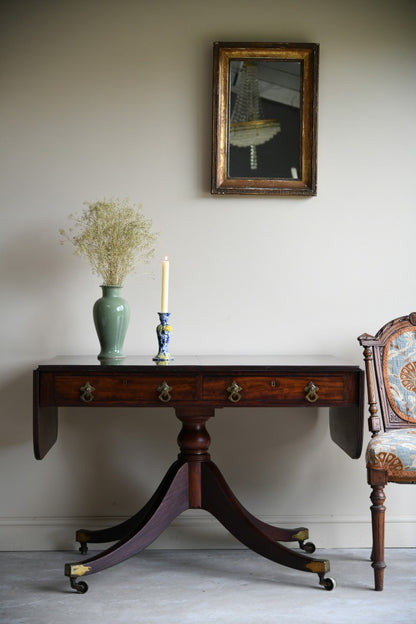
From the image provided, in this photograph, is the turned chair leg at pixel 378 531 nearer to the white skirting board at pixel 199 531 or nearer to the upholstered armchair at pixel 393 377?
the upholstered armchair at pixel 393 377

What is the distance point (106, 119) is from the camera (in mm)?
3059

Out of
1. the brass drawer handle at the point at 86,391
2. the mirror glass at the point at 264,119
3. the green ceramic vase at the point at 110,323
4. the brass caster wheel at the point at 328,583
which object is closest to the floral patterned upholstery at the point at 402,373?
the brass caster wheel at the point at 328,583

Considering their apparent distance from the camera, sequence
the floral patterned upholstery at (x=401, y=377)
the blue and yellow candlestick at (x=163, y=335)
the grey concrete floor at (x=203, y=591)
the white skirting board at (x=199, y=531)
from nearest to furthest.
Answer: the grey concrete floor at (x=203, y=591), the blue and yellow candlestick at (x=163, y=335), the floral patterned upholstery at (x=401, y=377), the white skirting board at (x=199, y=531)

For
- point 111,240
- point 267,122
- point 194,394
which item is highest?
point 267,122

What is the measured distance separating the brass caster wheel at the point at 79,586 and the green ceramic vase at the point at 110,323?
30.4 inches

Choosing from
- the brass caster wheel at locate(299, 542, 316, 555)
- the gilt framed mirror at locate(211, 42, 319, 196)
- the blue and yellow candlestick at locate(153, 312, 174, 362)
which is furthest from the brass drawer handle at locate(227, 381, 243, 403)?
the gilt framed mirror at locate(211, 42, 319, 196)

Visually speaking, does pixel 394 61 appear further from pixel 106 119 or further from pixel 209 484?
pixel 209 484

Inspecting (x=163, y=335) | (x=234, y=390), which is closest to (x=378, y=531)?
(x=234, y=390)

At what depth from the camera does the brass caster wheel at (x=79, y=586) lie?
2.49 metres

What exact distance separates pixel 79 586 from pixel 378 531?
105cm

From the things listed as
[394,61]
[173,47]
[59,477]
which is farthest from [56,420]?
[394,61]

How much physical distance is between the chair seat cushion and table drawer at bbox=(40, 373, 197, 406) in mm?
690

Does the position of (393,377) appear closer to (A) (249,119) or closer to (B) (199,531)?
(B) (199,531)

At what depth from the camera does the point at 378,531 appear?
2574 mm
